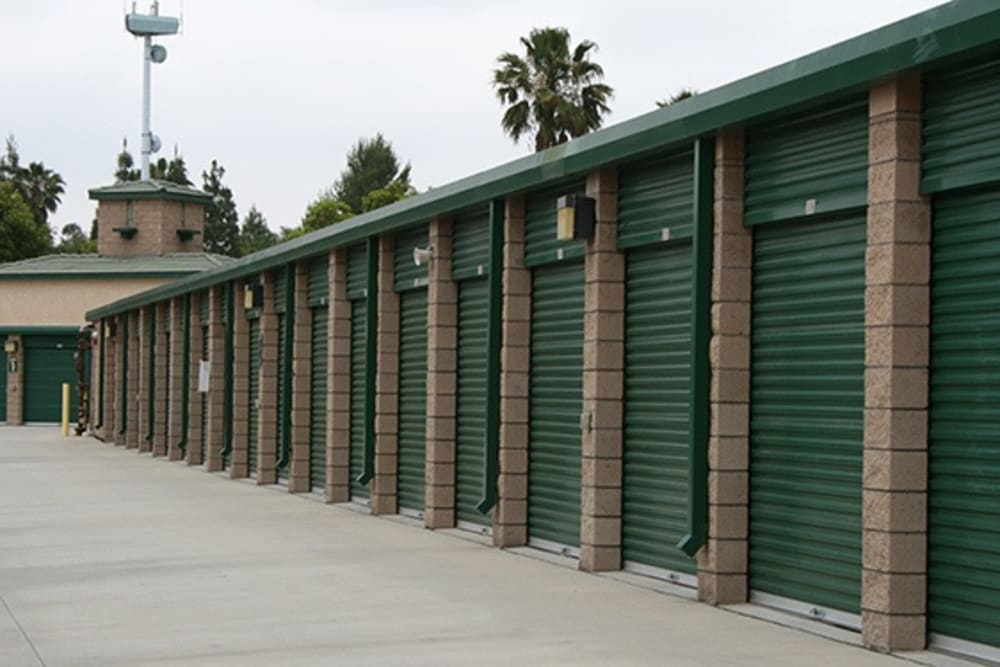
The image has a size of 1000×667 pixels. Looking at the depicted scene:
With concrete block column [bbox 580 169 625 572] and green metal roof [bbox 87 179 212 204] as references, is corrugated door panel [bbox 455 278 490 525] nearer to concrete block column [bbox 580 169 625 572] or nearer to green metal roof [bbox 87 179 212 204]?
concrete block column [bbox 580 169 625 572]

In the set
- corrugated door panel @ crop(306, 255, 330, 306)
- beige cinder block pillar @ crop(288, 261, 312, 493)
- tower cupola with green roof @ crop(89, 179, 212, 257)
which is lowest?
beige cinder block pillar @ crop(288, 261, 312, 493)

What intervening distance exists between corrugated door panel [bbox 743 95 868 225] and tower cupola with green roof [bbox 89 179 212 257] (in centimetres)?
4769

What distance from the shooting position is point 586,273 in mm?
13461

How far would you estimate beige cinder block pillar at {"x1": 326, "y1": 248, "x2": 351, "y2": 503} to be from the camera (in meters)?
21.2

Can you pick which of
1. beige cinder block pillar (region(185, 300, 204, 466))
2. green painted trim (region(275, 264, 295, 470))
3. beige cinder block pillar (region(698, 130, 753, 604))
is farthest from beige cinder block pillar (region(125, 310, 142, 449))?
beige cinder block pillar (region(698, 130, 753, 604))

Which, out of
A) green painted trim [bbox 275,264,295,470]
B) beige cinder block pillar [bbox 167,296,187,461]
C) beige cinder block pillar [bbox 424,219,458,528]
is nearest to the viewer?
beige cinder block pillar [bbox 424,219,458,528]

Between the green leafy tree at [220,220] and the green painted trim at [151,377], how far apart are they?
8622cm

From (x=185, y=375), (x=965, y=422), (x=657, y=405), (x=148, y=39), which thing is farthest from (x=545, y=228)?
(x=148, y=39)

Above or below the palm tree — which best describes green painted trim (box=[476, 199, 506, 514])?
below

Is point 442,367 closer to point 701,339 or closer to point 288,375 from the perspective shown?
point 701,339

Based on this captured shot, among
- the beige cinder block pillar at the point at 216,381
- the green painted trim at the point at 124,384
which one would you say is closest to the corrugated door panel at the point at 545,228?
the beige cinder block pillar at the point at 216,381

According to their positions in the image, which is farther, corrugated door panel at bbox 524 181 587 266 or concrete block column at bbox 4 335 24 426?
concrete block column at bbox 4 335 24 426

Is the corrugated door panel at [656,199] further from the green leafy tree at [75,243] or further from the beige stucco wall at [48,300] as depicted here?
the green leafy tree at [75,243]

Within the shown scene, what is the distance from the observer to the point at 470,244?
16.8 metres
